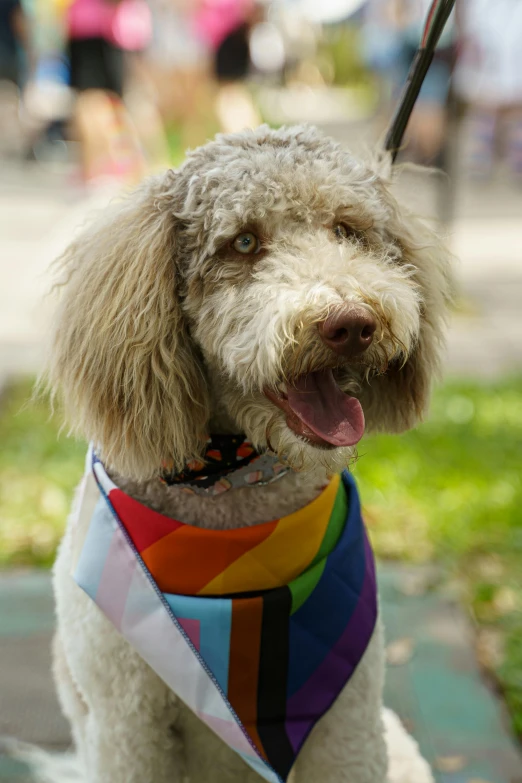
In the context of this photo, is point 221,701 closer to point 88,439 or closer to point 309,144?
point 88,439

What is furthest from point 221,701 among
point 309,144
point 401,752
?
point 309,144

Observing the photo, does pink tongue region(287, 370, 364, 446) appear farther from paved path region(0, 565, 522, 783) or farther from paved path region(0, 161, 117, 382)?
paved path region(0, 565, 522, 783)

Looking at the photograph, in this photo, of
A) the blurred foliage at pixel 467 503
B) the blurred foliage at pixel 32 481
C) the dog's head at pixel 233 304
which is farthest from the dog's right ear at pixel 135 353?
the blurred foliage at pixel 467 503

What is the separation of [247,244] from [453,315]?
3.70 metres

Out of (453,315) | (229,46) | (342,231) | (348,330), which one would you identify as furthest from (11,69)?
(348,330)

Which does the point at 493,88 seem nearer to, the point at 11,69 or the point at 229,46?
the point at 229,46

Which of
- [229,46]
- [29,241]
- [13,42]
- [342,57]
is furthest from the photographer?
[342,57]

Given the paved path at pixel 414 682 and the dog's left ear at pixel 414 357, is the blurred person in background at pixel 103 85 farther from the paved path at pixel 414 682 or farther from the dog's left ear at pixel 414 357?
the dog's left ear at pixel 414 357

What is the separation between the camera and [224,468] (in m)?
1.89

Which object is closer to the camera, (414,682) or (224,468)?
(224,468)

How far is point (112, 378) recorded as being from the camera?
1.79 metres

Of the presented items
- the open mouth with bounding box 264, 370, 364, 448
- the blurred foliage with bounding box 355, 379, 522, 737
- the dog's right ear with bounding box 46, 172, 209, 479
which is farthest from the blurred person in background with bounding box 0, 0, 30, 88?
the open mouth with bounding box 264, 370, 364, 448

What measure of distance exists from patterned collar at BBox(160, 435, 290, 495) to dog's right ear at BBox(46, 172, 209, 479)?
0.05m

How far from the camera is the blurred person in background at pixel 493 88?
1021 centimetres
